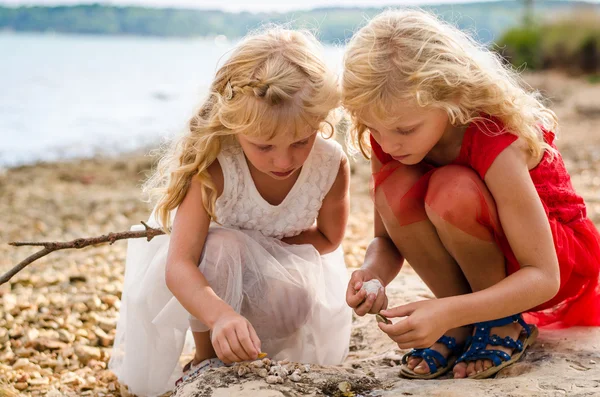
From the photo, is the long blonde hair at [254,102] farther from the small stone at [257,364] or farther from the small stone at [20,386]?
the small stone at [20,386]

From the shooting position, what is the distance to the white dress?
2402 mm

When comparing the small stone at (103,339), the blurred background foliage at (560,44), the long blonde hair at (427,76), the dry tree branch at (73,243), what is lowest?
the small stone at (103,339)

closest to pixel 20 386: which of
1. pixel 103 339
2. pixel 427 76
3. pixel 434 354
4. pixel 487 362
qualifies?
pixel 103 339

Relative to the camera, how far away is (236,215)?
250cm

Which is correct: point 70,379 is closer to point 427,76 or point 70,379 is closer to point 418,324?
point 418,324

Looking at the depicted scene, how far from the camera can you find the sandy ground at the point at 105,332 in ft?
6.35

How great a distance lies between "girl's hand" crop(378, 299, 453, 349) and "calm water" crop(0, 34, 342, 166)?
2.84ft

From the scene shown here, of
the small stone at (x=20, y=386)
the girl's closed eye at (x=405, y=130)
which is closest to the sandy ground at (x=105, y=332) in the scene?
the small stone at (x=20, y=386)

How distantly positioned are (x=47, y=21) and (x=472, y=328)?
53691 millimetres

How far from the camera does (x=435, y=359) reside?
7.30 feet

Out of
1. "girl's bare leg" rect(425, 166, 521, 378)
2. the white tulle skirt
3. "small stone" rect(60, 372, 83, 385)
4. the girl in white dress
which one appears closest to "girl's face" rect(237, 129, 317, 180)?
the girl in white dress

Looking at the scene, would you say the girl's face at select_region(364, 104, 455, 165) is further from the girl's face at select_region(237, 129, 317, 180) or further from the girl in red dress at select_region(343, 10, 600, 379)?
the girl's face at select_region(237, 129, 317, 180)

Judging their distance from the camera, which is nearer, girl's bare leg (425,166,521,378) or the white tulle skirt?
girl's bare leg (425,166,521,378)

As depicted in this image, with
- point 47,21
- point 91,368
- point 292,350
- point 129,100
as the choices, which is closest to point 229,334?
point 292,350
